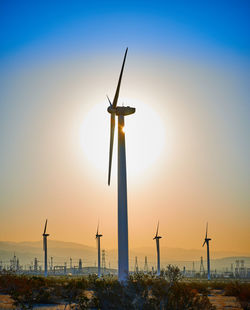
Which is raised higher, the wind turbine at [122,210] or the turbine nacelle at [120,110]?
the turbine nacelle at [120,110]

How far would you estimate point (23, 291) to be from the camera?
30516mm

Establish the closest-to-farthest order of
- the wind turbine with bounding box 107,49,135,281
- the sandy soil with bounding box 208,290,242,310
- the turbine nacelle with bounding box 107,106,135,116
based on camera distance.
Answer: the sandy soil with bounding box 208,290,242,310
the wind turbine with bounding box 107,49,135,281
the turbine nacelle with bounding box 107,106,135,116

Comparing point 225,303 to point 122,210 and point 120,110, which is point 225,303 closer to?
point 122,210

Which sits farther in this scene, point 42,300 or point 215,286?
point 215,286

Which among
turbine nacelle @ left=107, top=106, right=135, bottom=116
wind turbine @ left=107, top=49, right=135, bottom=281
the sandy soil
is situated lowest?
the sandy soil

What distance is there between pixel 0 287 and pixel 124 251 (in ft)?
38.3

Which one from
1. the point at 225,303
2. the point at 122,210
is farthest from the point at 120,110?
the point at 225,303

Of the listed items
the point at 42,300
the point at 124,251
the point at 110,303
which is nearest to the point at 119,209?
the point at 124,251

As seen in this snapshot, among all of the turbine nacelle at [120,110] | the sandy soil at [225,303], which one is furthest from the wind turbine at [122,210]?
the sandy soil at [225,303]

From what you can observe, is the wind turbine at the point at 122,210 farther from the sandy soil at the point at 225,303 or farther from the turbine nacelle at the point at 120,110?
the sandy soil at the point at 225,303

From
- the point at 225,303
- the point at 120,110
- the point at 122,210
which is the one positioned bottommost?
the point at 225,303

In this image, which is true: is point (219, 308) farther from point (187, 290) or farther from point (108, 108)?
point (108, 108)

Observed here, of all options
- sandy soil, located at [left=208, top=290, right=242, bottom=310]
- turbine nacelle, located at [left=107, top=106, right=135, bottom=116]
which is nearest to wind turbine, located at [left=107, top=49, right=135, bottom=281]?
turbine nacelle, located at [left=107, top=106, right=135, bottom=116]

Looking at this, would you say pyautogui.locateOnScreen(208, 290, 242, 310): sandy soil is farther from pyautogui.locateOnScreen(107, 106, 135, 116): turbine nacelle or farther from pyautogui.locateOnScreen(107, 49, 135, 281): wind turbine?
pyautogui.locateOnScreen(107, 106, 135, 116): turbine nacelle
